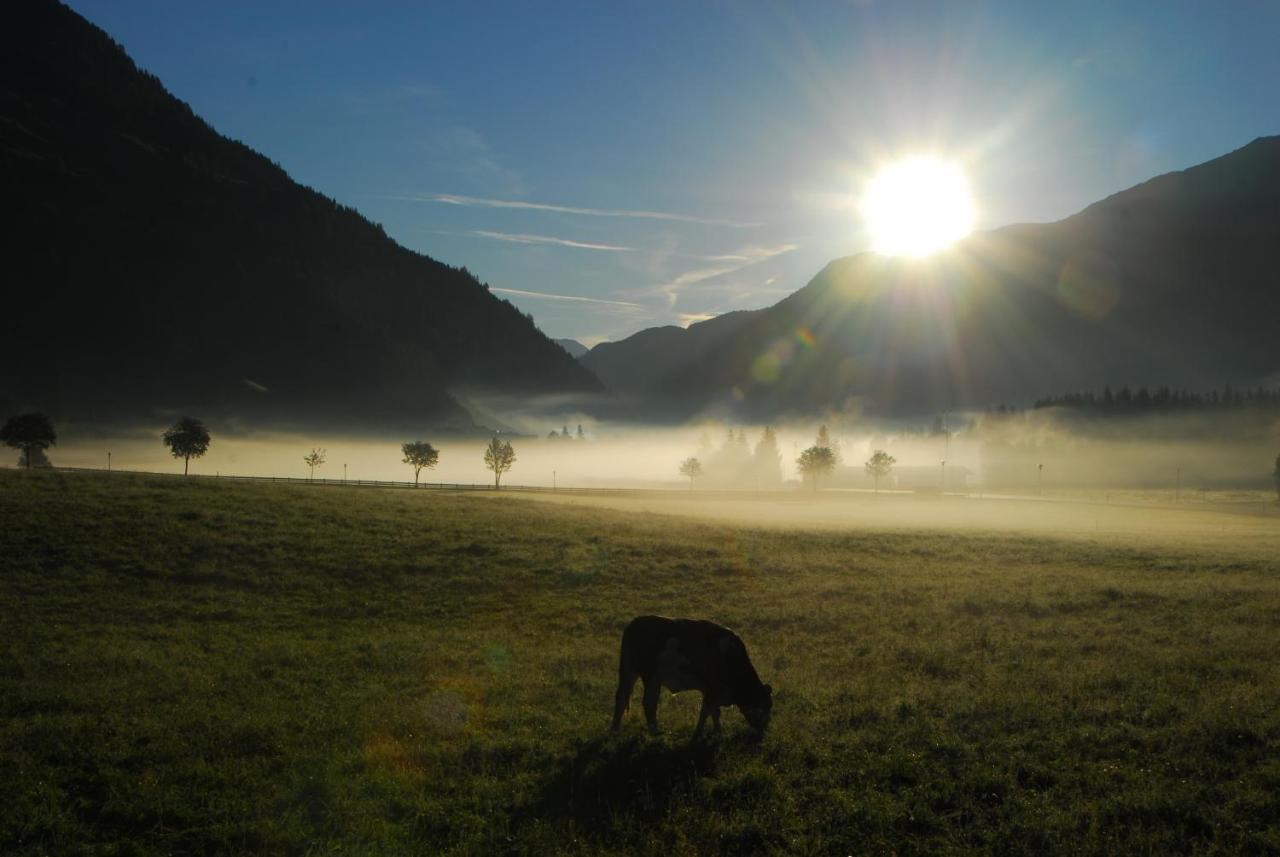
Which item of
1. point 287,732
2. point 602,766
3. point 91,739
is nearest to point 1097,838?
point 602,766

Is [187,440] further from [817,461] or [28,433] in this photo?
[817,461]

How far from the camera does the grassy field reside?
10.4 meters

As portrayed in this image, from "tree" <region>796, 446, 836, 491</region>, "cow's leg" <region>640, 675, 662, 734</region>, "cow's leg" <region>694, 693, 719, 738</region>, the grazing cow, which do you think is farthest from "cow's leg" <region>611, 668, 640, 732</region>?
"tree" <region>796, 446, 836, 491</region>

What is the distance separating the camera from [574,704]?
1648cm

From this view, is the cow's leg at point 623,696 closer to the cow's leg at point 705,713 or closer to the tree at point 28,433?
the cow's leg at point 705,713

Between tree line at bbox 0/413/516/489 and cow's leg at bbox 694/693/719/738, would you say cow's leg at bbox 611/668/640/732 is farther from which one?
tree line at bbox 0/413/516/489

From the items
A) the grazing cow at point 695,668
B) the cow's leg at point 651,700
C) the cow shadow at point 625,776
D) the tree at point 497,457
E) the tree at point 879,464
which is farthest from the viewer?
the tree at point 879,464

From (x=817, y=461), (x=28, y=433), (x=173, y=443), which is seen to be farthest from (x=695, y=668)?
(x=817, y=461)

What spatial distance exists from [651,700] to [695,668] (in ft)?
3.54

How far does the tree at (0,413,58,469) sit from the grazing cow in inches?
4717

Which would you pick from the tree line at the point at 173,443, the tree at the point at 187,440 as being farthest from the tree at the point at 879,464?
the tree at the point at 187,440

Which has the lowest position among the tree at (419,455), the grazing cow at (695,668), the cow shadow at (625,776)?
the cow shadow at (625,776)

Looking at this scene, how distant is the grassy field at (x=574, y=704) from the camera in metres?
10.4

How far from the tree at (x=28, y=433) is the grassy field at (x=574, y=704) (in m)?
82.2
